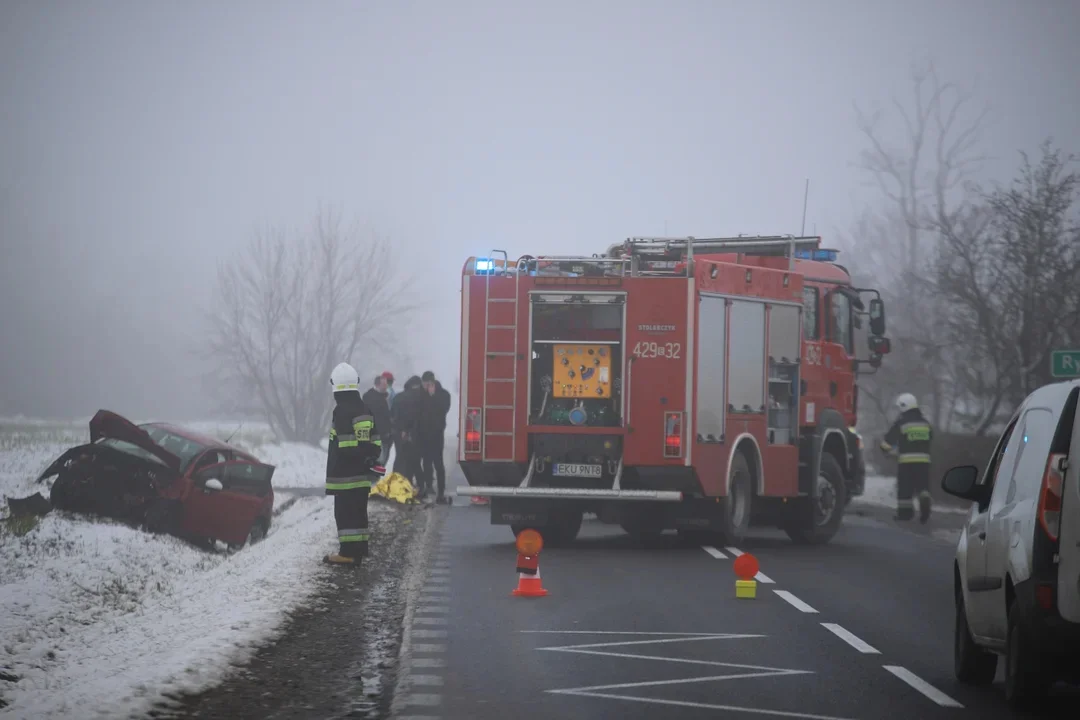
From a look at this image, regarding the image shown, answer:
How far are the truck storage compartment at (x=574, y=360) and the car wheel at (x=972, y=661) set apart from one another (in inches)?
336

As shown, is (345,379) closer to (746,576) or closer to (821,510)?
(746,576)

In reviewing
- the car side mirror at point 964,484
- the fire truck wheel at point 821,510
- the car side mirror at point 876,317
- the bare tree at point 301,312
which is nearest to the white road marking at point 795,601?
the car side mirror at point 964,484

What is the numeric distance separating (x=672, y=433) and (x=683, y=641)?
6409mm

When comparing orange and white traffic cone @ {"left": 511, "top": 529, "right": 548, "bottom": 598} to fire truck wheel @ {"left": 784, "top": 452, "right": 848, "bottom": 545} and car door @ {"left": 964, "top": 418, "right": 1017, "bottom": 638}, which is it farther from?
fire truck wheel @ {"left": 784, "top": 452, "right": 848, "bottom": 545}

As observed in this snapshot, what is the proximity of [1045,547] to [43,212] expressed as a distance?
6951 cm

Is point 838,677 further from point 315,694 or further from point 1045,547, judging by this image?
point 315,694

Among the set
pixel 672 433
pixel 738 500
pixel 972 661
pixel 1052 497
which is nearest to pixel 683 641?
pixel 972 661

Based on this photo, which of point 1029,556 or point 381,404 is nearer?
point 1029,556

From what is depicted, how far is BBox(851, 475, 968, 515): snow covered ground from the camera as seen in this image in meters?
25.6

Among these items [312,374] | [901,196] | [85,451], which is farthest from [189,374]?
[85,451]

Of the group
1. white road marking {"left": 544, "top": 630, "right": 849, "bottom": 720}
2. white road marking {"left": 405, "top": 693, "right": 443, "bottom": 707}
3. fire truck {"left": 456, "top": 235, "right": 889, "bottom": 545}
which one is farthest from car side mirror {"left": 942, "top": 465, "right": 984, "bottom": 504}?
fire truck {"left": 456, "top": 235, "right": 889, "bottom": 545}

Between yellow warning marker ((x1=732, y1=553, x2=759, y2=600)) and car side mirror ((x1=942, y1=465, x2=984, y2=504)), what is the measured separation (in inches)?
155

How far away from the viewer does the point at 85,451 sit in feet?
54.1

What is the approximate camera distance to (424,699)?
741cm
